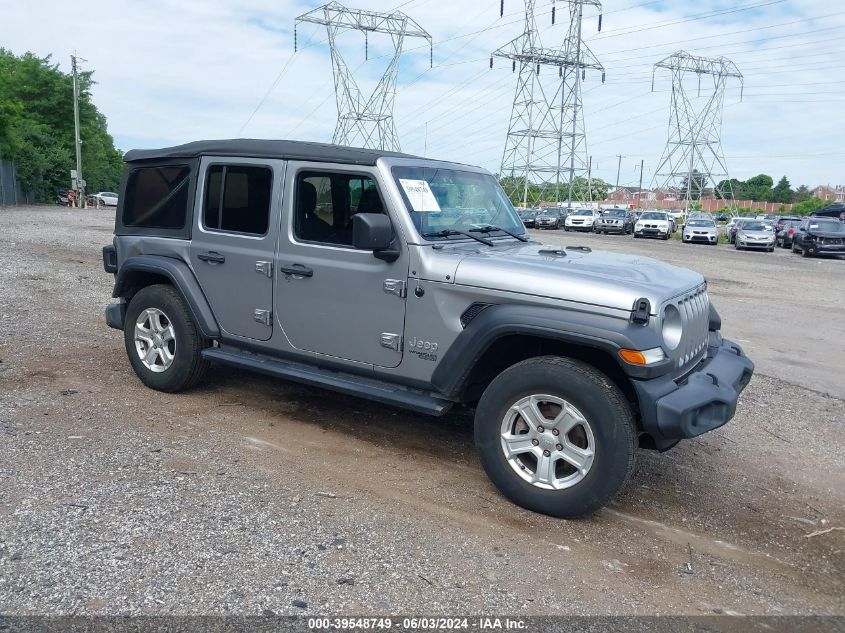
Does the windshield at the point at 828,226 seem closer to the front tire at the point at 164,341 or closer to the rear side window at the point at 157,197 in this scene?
the rear side window at the point at 157,197

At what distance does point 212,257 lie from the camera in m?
5.44

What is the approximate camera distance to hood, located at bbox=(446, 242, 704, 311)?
3.85 meters

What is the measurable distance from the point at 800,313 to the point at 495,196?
8917mm

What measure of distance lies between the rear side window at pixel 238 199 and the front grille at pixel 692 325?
2850 mm

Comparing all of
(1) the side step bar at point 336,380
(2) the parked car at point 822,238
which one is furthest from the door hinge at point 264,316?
(2) the parked car at point 822,238

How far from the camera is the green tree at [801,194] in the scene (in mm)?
105188

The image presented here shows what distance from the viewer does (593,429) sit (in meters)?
3.81

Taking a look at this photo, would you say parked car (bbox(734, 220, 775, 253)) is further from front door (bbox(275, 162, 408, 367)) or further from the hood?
front door (bbox(275, 162, 408, 367))

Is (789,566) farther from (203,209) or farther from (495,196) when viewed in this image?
(203,209)

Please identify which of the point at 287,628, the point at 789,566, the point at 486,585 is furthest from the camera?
the point at 789,566

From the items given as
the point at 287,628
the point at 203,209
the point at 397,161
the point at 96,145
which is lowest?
the point at 287,628

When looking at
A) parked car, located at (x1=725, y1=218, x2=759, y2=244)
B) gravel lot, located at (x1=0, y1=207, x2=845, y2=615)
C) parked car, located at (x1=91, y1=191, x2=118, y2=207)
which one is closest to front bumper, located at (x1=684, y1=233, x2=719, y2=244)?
parked car, located at (x1=725, y1=218, x2=759, y2=244)

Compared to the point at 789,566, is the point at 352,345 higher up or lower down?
higher up

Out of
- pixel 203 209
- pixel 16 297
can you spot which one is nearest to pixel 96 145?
pixel 16 297
